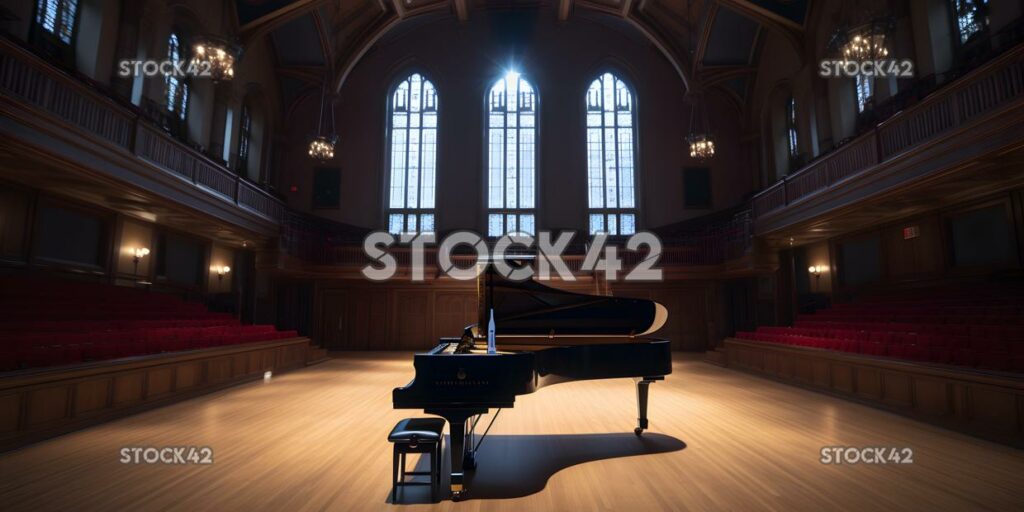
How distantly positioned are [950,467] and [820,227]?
6.38 m

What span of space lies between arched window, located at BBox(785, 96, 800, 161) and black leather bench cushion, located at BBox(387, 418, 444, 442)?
12652mm

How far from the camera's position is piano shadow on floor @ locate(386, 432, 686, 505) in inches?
114

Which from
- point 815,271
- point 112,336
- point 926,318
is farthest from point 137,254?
point 815,271

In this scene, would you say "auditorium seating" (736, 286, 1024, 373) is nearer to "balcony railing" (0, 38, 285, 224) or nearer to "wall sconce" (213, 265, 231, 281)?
"balcony railing" (0, 38, 285, 224)

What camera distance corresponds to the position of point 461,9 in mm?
14805

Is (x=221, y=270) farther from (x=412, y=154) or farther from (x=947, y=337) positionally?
(x=947, y=337)

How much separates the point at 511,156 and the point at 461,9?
4978 mm

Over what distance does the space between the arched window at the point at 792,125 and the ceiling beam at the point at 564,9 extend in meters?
7.29

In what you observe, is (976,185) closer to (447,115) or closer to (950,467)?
(950,467)

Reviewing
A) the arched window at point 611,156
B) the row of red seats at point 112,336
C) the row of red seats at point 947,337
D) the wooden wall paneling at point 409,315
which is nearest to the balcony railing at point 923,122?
the row of red seats at point 947,337

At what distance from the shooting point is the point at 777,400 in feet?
19.8

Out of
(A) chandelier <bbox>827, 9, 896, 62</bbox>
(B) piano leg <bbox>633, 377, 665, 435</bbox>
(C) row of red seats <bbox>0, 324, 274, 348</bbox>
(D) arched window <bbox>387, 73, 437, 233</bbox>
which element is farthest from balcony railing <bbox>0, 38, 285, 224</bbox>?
(A) chandelier <bbox>827, 9, 896, 62</bbox>

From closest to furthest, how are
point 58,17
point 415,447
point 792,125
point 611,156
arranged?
point 415,447, point 58,17, point 792,125, point 611,156

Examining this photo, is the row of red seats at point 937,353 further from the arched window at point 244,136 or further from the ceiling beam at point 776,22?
the arched window at point 244,136
